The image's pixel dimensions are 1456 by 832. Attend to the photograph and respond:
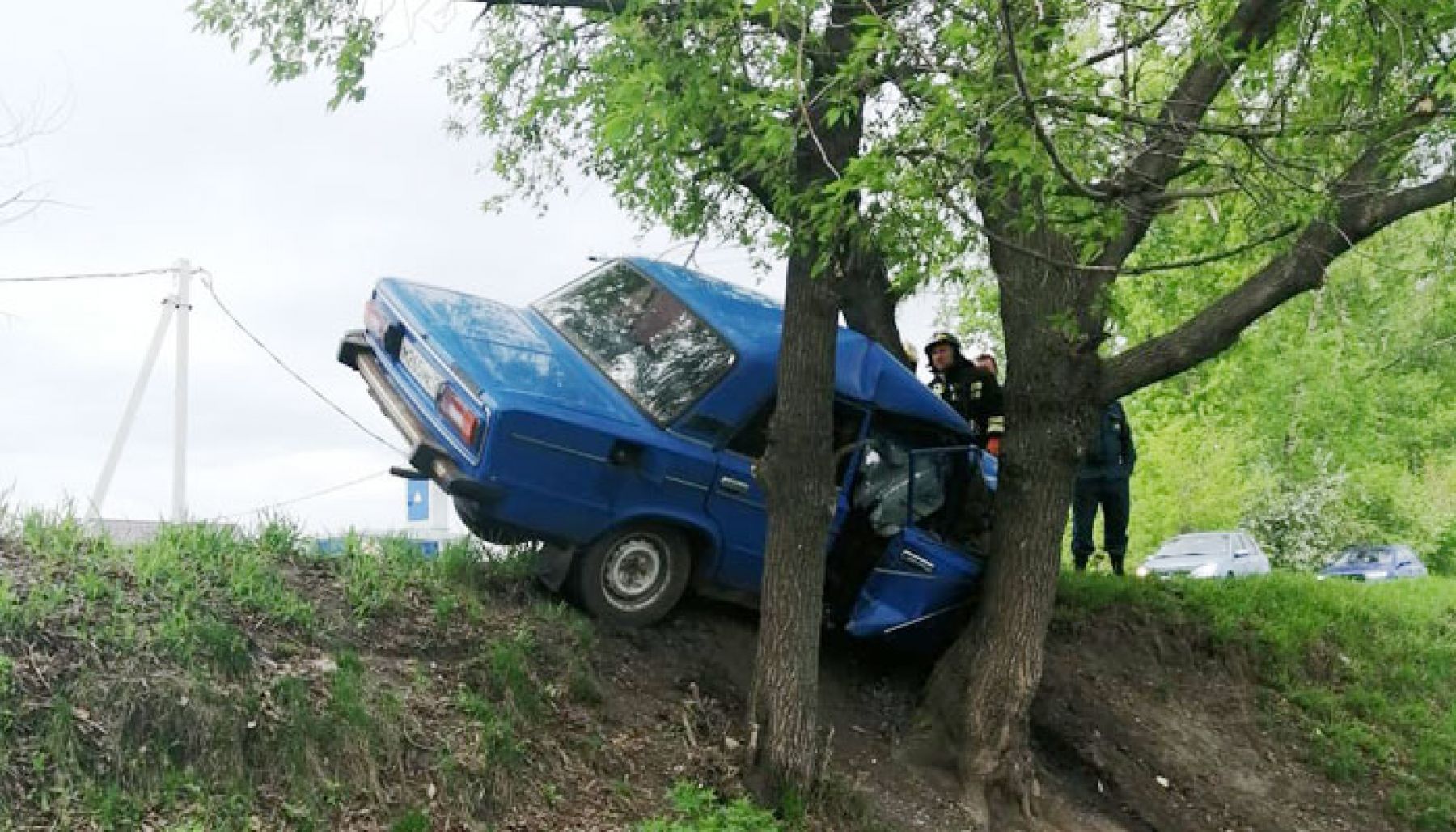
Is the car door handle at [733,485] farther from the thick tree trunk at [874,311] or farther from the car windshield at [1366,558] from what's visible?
the car windshield at [1366,558]

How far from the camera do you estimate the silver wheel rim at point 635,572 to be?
765cm

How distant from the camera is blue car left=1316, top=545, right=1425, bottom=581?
25766 mm

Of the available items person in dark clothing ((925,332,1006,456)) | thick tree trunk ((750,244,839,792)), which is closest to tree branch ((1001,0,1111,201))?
thick tree trunk ((750,244,839,792))

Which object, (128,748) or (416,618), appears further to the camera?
(416,618)

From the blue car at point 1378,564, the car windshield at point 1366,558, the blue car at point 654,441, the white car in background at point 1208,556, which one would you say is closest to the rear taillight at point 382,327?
the blue car at point 654,441

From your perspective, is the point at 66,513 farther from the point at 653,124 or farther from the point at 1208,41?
the point at 1208,41

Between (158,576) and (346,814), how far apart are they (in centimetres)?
162

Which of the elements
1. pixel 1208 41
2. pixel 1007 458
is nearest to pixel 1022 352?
pixel 1007 458

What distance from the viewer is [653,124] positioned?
18.6 ft

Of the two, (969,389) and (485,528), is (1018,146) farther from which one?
(969,389)

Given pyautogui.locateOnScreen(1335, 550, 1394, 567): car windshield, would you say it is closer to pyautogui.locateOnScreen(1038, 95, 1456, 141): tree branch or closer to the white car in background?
the white car in background

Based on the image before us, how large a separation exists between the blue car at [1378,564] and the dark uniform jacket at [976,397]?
1805 cm

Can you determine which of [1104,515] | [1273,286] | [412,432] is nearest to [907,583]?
[1273,286]

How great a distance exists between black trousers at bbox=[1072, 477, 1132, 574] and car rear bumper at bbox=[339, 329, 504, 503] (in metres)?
5.75
